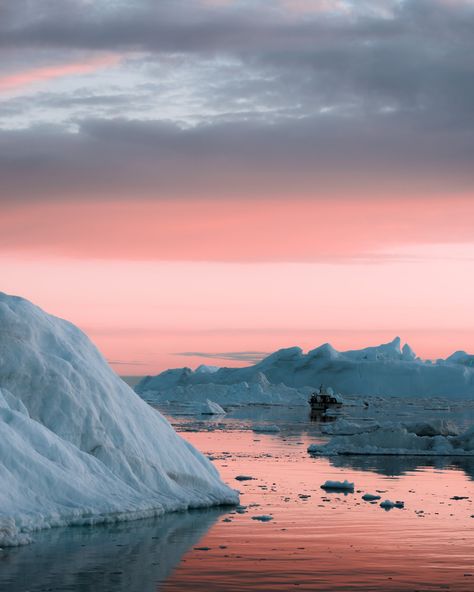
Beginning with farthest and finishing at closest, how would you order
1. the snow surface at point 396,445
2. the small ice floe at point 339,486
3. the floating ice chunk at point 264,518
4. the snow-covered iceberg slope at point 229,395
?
the snow-covered iceberg slope at point 229,395 → the snow surface at point 396,445 → the small ice floe at point 339,486 → the floating ice chunk at point 264,518

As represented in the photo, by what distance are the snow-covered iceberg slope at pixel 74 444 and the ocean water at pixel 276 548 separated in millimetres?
560


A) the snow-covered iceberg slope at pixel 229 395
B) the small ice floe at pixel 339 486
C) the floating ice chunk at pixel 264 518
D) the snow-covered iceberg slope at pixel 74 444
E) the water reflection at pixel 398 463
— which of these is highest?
the snow-covered iceberg slope at pixel 74 444

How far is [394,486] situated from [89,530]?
15022 mm

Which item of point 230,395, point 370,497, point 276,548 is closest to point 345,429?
point 370,497

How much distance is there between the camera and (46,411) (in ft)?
86.1

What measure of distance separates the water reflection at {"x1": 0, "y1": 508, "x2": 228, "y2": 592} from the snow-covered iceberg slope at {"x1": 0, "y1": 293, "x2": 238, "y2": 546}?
578 mm

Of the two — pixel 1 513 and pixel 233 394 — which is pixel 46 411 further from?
pixel 233 394

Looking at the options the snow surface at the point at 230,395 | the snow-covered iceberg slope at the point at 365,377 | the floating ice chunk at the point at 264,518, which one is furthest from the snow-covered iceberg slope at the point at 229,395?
the floating ice chunk at the point at 264,518

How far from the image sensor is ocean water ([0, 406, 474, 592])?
1784 cm

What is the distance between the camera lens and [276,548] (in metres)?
21.3

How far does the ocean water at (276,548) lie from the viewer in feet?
58.5

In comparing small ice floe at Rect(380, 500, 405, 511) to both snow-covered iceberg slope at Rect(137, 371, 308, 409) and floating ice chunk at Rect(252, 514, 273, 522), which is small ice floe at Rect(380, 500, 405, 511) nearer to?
floating ice chunk at Rect(252, 514, 273, 522)

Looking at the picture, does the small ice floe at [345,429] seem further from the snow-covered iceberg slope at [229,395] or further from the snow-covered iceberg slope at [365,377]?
the snow-covered iceberg slope at [365,377]

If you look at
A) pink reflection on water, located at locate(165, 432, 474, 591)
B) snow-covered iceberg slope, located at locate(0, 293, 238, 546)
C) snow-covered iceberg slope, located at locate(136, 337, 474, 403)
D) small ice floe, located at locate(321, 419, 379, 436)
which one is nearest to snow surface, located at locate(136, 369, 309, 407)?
snow-covered iceberg slope, located at locate(136, 337, 474, 403)
